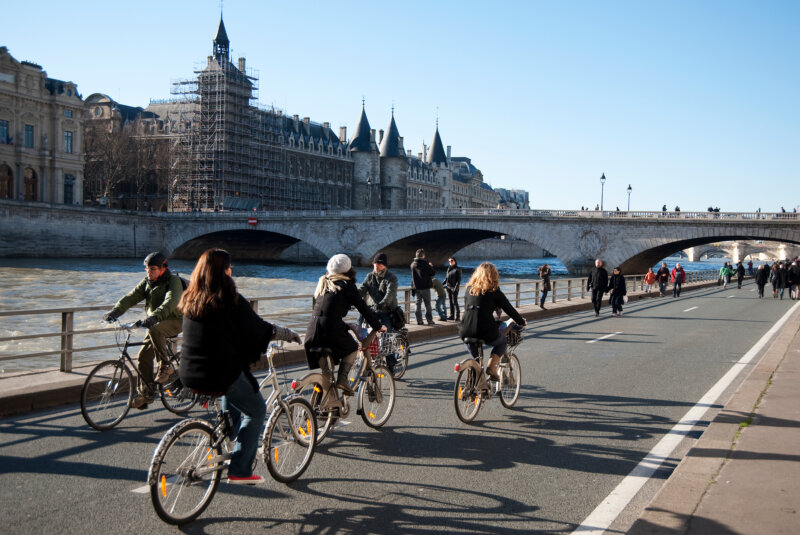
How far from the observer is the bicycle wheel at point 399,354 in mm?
8875

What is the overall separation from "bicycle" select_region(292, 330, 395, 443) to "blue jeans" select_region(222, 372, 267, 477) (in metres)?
0.82

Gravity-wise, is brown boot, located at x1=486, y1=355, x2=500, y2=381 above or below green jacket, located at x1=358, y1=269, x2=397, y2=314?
below

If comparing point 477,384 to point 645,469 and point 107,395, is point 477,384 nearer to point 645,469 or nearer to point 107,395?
point 645,469

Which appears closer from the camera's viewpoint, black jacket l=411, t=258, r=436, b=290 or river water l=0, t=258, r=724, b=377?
black jacket l=411, t=258, r=436, b=290

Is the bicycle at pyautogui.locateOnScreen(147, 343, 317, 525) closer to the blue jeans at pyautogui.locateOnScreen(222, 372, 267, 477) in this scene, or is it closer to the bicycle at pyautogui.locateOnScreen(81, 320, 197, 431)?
the blue jeans at pyautogui.locateOnScreen(222, 372, 267, 477)

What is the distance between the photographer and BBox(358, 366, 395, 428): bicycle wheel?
653cm

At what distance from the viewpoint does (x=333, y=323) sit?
5859 mm

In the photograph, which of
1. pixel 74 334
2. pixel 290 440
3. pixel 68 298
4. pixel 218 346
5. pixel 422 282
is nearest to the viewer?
pixel 218 346

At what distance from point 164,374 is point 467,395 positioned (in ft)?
8.59

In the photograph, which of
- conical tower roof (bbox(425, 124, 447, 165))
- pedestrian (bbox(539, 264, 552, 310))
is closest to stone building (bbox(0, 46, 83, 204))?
pedestrian (bbox(539, 264, 552, 310))

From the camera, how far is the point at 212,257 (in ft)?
14.4

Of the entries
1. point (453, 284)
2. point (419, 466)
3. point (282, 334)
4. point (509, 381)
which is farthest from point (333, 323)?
point (453, 284)

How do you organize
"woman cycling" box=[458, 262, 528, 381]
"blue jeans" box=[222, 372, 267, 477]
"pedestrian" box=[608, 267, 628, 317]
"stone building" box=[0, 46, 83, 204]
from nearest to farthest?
1. "blue jeans" box=[222, 372, 267, 477]
2. "woman cycling" box=[458, 262, 528, 381]
3. "pedestrian" box=[608, 267, 628, 317]
4. "stone building" box=[0, 46, 83, 204]

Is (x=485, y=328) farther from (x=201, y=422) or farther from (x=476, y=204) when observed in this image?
(x=476, y=204)
